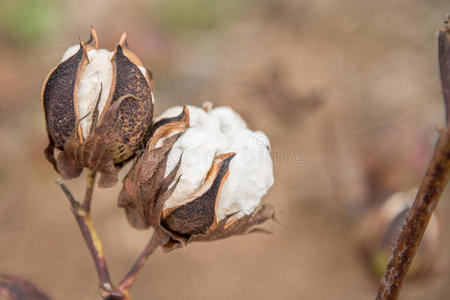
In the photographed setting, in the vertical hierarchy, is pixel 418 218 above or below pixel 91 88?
above

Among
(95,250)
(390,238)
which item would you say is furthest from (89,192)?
(390,238)

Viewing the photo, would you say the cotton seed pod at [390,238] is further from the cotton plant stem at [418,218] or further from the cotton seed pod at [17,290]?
the cotton seed pod at [17,290]

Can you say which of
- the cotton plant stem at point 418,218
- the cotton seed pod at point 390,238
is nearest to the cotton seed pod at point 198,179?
the cotton plant stem at point 418,218

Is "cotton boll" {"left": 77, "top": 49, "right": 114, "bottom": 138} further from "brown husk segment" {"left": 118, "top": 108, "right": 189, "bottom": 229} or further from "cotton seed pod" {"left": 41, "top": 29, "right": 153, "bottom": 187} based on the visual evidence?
"brown husk segment" {"left": 118, "top": 108, "right": 189, "bottom": 229}

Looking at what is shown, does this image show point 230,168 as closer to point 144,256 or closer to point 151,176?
point 151,176

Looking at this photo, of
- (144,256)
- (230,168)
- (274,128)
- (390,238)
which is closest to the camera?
(230,168)

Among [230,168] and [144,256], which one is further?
[144,256]
